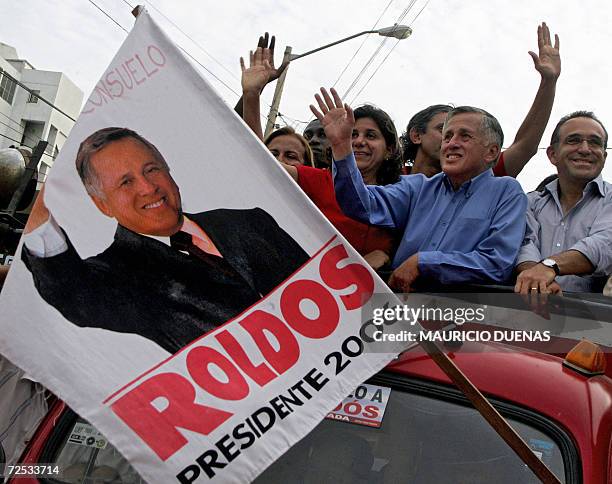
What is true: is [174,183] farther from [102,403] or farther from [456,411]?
[456,411]

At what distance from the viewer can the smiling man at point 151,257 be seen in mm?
1941

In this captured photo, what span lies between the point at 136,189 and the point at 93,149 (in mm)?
194

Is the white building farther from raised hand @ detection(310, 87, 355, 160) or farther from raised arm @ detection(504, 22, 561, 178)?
raised hand @ detection(310, 87, 355, 160)

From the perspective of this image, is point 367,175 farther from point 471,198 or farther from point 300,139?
point 471,198

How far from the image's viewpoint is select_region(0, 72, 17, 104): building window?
40.7 metres

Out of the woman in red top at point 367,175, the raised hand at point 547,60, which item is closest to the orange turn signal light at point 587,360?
the woman in red top at point 367,175

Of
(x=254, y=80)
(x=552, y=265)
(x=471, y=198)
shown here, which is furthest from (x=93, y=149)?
(x=552, y=265)

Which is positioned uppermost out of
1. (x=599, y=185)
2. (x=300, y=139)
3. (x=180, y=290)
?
(x=300, y=139)

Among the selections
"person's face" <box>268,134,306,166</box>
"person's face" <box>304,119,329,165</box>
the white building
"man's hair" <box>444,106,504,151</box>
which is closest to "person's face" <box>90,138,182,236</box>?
"man's hair" <box>444,106,504,151</box>

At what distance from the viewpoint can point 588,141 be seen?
133 inches

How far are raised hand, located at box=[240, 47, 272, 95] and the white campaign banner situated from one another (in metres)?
1.44

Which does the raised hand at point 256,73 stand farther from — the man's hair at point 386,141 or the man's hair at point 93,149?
the man's hair at point 93,149

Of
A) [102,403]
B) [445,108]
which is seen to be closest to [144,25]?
[102,403]

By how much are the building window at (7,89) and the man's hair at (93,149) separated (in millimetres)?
42419
